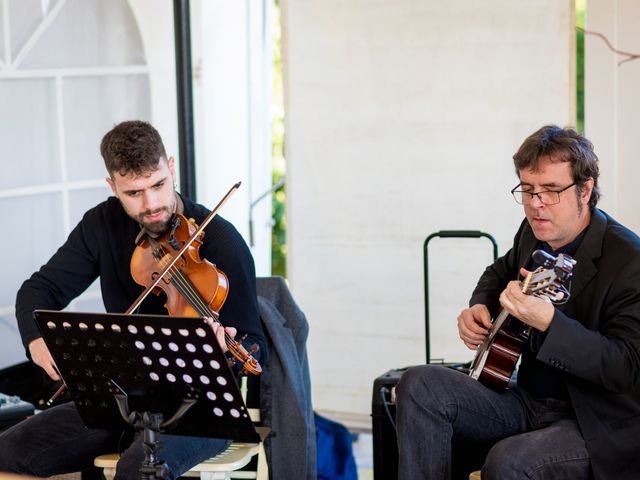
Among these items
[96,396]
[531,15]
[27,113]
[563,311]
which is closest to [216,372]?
[96,396]

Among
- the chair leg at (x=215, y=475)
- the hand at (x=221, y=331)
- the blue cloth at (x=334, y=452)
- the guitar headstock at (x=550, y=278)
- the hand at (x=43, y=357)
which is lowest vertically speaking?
the blue cloth at (x=334, y=452)

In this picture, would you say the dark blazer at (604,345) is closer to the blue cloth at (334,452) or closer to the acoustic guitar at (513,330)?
the acoustic guitar at (513,330)

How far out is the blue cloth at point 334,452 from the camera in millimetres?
3342

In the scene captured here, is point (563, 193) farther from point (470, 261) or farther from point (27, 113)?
point (27, 113)

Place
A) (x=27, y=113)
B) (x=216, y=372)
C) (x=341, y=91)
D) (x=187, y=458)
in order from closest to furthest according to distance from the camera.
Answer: (x=216, y=372)
(x=187, y=458)
(x=27, y=113)
(x=341, y=91)

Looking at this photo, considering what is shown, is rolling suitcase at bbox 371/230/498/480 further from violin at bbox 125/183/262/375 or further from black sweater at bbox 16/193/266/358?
violin at bbox 125/183/262/375

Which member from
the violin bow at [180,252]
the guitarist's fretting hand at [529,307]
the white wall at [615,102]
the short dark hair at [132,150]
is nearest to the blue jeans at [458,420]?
the guitarist's fretting hand at [529,307]

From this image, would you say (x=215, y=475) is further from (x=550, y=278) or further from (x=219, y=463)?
(x=550, y=278)

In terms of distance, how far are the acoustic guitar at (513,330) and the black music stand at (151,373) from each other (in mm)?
662

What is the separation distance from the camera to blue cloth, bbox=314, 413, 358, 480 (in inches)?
132

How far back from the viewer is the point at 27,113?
3.43 meters

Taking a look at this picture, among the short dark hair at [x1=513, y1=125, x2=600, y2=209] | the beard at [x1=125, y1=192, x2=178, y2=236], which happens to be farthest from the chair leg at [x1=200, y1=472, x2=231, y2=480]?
the short dark hair at [x1=513, y1=125, x2=600, y2=209]

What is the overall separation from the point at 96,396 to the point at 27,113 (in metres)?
1.51

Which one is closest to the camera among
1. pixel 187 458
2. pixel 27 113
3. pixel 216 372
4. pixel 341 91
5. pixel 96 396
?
pixel 216 372
